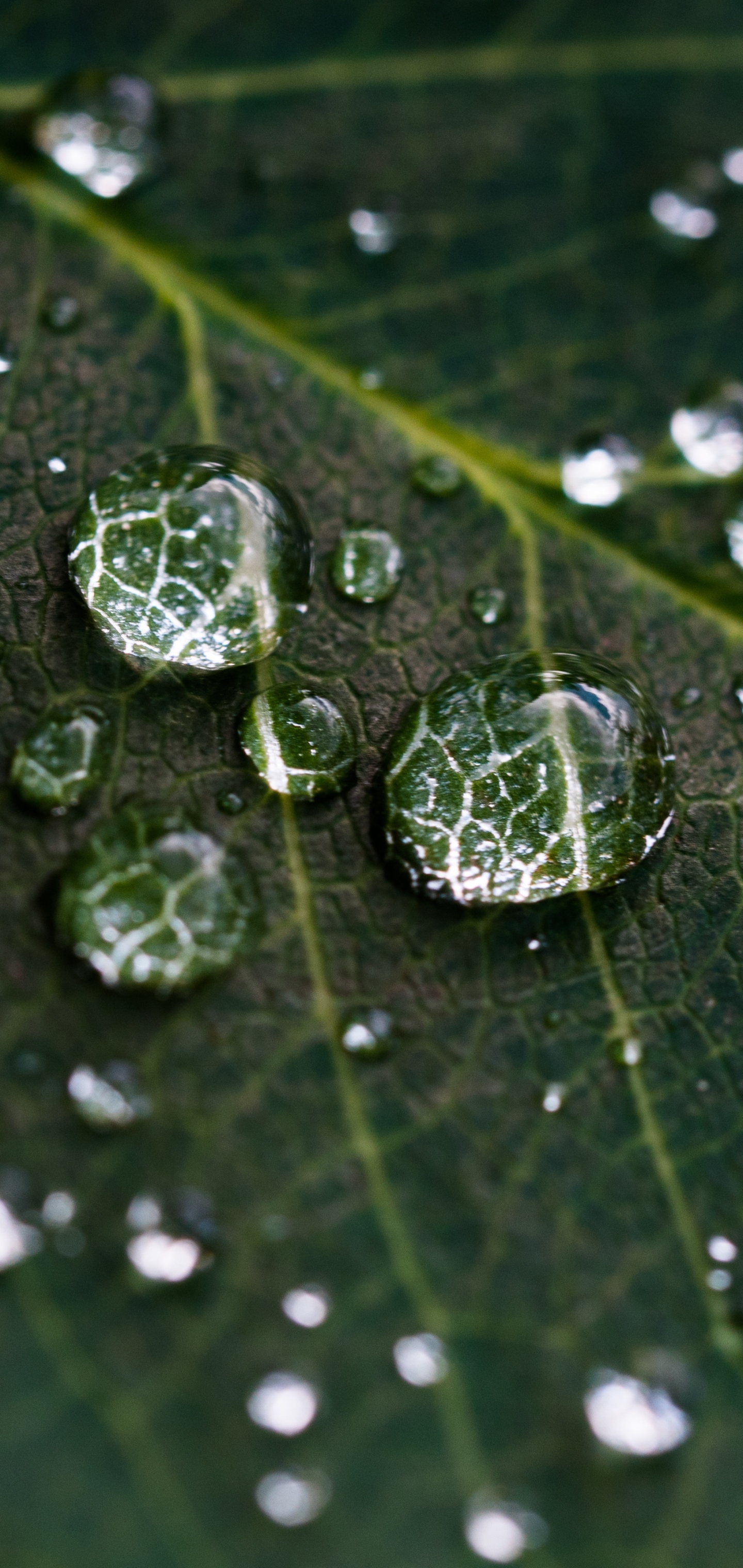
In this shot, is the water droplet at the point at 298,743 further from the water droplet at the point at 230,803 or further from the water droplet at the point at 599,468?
the water droplet at the point at 599,468

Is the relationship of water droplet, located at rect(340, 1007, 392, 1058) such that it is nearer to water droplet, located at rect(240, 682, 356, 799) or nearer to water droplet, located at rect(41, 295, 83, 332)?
water droplet, located at rect(240, 682, 356, 799)

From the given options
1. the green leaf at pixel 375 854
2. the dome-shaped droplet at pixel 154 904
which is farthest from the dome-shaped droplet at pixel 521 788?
the dome-shaped droplet at pixel 154 904

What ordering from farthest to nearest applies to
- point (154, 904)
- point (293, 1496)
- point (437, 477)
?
point (437, 477)
point (154, 904)
point (293, 1496)

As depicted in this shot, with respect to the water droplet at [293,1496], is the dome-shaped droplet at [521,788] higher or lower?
higher

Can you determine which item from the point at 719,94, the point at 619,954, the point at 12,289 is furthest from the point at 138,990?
the point at 719,94

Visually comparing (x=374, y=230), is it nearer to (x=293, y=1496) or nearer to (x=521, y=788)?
(x=521, y=788)

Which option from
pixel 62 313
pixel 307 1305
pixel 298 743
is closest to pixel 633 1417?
pixel 307 1305

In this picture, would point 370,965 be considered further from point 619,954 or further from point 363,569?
point 363,569

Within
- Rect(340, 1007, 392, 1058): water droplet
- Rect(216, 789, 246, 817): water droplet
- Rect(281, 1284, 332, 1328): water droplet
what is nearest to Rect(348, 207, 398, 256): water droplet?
Rect(216, 789, 246, 817): water droplet
